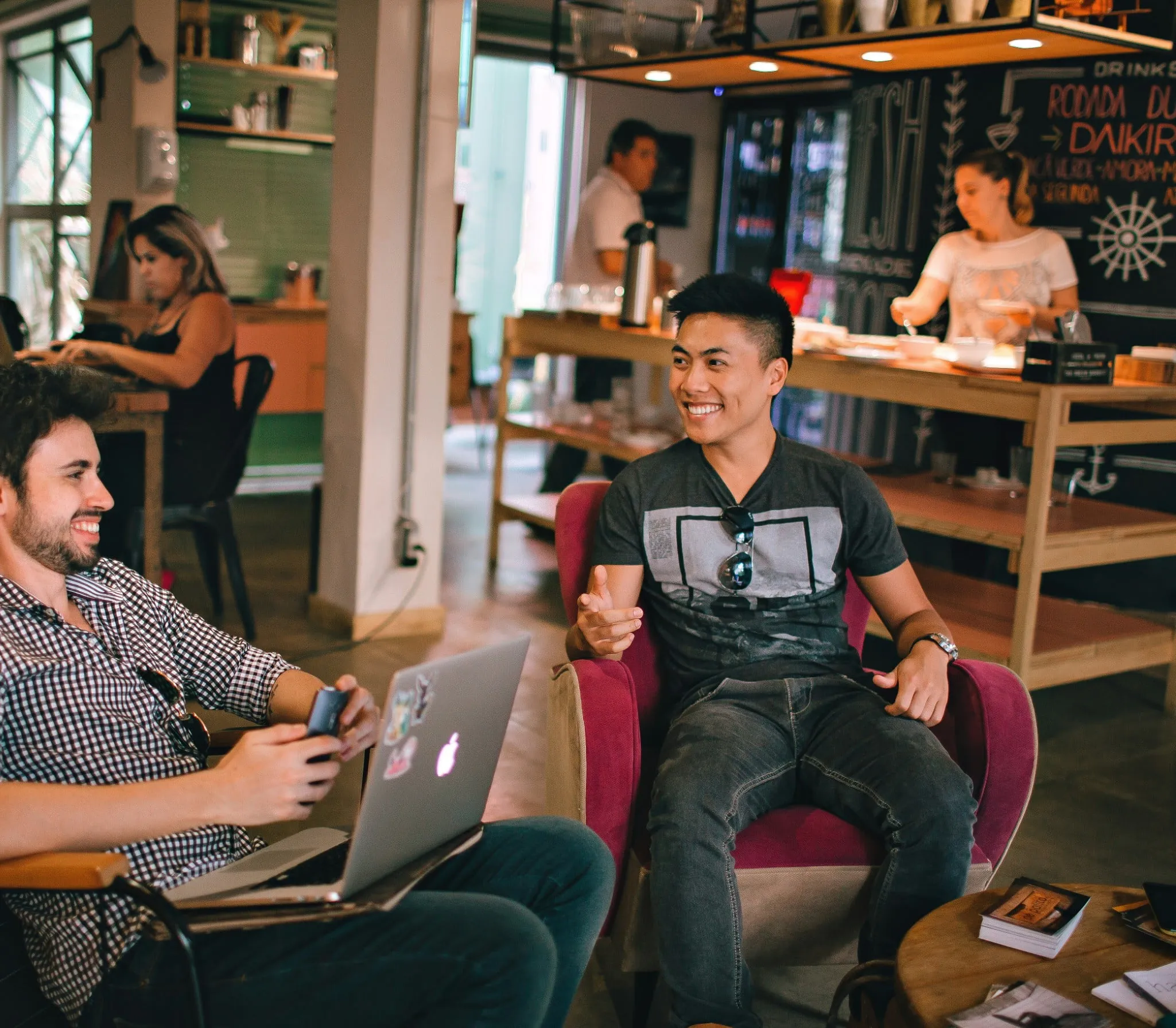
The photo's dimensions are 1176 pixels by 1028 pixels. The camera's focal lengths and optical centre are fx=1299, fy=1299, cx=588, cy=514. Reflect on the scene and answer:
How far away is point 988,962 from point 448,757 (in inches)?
28.7

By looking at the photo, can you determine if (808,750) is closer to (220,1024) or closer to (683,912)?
(683,912)

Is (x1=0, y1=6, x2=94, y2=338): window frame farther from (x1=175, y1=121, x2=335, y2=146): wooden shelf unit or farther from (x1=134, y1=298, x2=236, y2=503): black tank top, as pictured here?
(x1=134, y1=298, x2=236, y2=503): black tank top

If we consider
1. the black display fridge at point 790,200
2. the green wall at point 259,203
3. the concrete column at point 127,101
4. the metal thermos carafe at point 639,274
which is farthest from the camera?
the black display fridge at point 790,200

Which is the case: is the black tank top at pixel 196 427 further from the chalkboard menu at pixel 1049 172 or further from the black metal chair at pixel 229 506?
the chalkboard menu at pixel 1049 172

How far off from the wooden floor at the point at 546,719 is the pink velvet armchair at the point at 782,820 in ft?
0.84

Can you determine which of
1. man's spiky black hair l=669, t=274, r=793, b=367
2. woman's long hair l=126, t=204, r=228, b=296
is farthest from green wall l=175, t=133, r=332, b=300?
man's spiky black hair l=669, t=274, r=793, b=367

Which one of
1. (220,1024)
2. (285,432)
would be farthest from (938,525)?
(285,432)

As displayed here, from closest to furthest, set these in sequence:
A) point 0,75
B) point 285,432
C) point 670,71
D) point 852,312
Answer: point 670,71, point 852,312, point 285,432, point 0,75

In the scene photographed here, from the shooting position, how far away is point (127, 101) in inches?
231

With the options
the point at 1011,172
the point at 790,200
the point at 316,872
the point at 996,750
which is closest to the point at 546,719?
the point at 996,750

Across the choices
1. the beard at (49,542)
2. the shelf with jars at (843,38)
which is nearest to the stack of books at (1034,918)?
the beard at (49,542)

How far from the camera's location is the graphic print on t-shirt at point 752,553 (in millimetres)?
2293

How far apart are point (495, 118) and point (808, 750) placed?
7457 mm

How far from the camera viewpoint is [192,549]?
546cm
